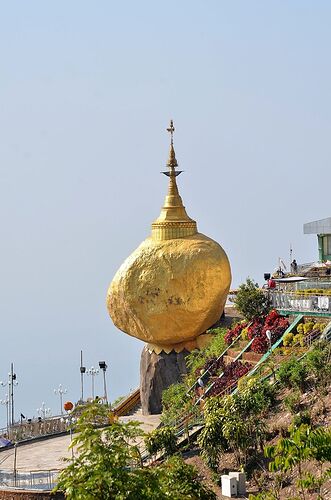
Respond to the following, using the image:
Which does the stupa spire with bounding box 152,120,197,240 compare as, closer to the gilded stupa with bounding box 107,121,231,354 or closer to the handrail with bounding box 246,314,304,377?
the gilded stupa with bounding box 107,121,231,354

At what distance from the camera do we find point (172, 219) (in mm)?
50562

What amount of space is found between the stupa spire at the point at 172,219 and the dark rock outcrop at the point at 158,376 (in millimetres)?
4906

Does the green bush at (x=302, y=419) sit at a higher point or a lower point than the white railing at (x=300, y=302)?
lower

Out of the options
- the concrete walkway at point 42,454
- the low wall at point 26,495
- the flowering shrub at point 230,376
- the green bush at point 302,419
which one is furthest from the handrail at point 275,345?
the low wall at point 26,495

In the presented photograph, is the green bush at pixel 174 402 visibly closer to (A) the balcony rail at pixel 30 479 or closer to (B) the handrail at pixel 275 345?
(B) the handrail at pixel 275 345

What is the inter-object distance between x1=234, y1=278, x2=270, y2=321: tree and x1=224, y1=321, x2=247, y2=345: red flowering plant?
0.47m

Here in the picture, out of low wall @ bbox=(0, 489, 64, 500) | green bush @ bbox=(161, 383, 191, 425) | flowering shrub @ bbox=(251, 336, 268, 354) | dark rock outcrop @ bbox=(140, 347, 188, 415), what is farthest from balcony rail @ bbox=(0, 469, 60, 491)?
dark rock outcrop @ bbox=(140, 347, 188, 415)

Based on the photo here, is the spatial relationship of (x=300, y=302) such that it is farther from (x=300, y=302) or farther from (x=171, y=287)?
(x=171, y=287)

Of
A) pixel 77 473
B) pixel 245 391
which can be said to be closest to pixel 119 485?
pixel 77 473

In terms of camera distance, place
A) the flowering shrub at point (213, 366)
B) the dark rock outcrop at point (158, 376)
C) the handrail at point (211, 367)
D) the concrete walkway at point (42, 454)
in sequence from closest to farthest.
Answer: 1. the concrete walkway at point (42, 454)
2. the handrail at point (211, 367)
3. the flowering shrub at point (213, 366)
4. the dark rock outcrop at point (158, 376)

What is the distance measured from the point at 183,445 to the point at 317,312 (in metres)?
8.17

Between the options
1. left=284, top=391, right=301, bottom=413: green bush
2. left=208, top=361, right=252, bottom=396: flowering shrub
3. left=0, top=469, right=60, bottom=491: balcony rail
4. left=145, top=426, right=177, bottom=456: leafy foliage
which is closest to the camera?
left=284, top=391, right=301, bottom=413: green bush

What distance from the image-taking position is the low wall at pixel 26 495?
37.0m

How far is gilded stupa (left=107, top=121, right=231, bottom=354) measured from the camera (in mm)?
48562
